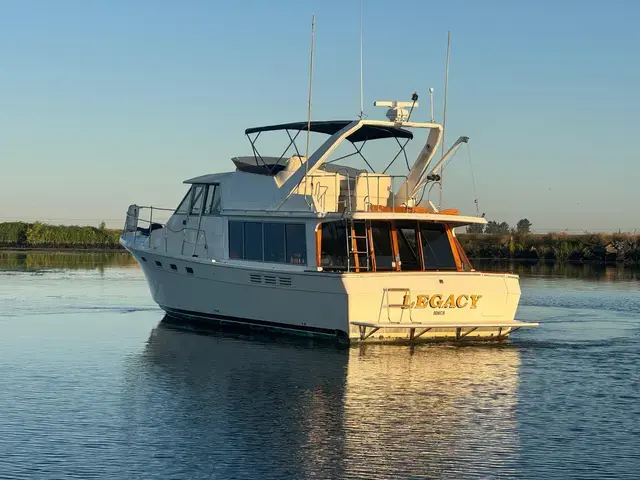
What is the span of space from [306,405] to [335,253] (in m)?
6.05

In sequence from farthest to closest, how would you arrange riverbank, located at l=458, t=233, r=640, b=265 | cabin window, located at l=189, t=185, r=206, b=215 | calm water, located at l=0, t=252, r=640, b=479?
1. riverbank, located at l=458, t=233, r=640, b=265
2. cabin window, located at l=189, t=185, r=206, b=215
3. calm water, located at l=0, t=252, r=640, b=479

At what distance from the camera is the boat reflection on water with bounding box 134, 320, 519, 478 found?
35.0 feet

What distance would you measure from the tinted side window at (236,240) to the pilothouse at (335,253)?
28 mm

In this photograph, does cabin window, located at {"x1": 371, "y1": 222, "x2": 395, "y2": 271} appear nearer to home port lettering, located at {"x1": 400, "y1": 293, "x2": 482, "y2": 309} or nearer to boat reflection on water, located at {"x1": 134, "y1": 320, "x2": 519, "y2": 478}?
home port lettering, located at {"x1": 400, "y1": 293, "x2": 482, "y2": 309}

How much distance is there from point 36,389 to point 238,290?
674 cm

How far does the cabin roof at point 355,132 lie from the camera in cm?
2083

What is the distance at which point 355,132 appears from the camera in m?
21.6

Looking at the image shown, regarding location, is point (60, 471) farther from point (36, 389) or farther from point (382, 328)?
point (382, 328)

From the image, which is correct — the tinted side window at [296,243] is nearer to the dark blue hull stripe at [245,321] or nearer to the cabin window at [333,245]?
the cabin window at [333,245]

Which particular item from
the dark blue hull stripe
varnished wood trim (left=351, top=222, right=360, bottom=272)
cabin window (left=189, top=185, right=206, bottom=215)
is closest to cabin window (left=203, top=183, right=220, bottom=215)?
cabin window (left=189, top=185, right=206, bottom=215)

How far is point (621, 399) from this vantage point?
1420cm

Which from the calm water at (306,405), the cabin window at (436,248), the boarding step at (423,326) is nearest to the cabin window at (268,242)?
the calm water at (306,405)

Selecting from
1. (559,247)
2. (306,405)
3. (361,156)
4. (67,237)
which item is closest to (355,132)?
(361,156)

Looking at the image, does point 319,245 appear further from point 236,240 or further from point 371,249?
point 236,240
